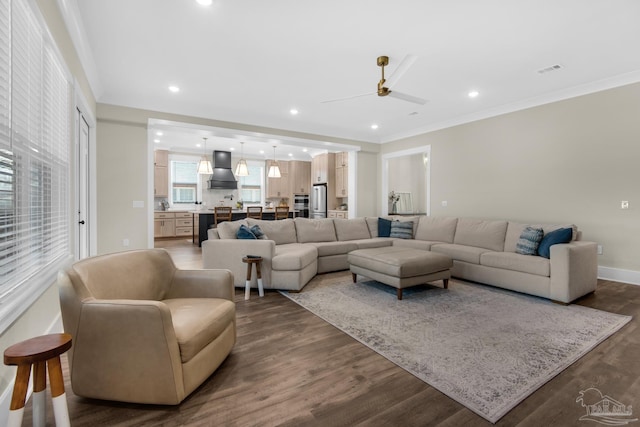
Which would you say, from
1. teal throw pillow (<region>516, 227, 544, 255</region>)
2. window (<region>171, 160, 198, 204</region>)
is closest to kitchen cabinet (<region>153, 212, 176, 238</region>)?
window (<region>171, 160, 198, 204</region>)

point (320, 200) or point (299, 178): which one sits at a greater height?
point (299, 178)

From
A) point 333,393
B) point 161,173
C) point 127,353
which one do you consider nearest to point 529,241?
point 333,393

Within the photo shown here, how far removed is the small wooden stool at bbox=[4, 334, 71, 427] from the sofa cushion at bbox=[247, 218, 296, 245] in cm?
344

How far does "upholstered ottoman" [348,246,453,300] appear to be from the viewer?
3449 mm

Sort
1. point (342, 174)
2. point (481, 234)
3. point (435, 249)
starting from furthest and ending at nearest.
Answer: point (342, 174) → point (435, 249) → point (481, 234)

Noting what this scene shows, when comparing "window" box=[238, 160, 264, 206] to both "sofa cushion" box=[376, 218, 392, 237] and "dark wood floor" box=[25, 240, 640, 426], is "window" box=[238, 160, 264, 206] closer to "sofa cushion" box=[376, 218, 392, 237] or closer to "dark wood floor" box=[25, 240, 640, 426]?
"sofa cushion" box=[376, 218, 392, 237]

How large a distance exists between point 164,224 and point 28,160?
24.6 feet

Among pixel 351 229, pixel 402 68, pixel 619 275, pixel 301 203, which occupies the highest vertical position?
pixel 402 68

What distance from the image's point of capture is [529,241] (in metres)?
3.82

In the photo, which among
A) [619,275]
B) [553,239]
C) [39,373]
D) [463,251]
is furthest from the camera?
[463,251]

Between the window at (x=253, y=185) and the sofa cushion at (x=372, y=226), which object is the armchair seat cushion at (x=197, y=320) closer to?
the sofa cushion at (x=372, y=226)

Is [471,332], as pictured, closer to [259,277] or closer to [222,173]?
[259,277]

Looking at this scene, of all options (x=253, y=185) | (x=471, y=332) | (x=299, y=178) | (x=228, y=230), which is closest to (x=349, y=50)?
(x=228, y=230)

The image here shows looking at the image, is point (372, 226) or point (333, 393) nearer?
point (333, 393)
